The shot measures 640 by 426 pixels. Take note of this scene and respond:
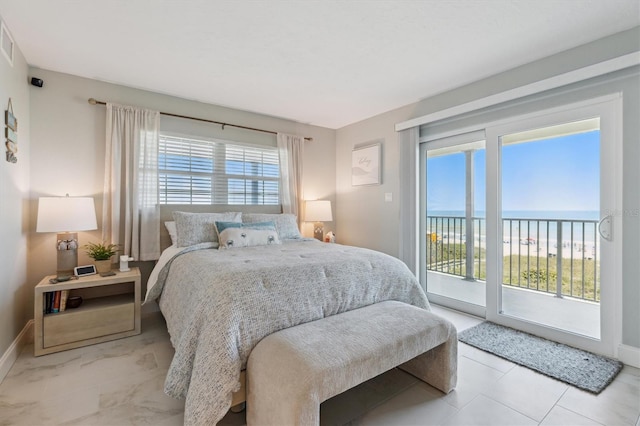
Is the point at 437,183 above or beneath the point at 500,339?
above

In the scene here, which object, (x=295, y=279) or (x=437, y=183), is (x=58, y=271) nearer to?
(x=295, y=279)

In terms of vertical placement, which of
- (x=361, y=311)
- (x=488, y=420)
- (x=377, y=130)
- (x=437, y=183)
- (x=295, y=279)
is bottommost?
(x=488, y=420)

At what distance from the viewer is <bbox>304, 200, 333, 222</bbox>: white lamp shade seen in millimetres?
4031

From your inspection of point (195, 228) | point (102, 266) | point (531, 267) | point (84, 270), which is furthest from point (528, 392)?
point (84, 270)

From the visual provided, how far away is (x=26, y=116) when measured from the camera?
2.52 metres

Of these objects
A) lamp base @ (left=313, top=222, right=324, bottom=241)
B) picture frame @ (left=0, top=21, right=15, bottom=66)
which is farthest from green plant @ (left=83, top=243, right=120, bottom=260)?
lamp base @ (left=313, top=222, right=324, bottom=241)

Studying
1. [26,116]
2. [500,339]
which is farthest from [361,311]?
[26,116]

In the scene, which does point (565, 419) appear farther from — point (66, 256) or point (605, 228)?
point (66, 256)

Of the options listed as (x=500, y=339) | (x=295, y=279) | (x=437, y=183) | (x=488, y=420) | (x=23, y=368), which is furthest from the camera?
(x=437, y=183)

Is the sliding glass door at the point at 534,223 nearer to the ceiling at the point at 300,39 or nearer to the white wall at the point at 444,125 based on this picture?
the white wall at the point at 444,125

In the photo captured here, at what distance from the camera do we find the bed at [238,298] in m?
1.41

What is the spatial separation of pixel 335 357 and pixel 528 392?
4.46 ft

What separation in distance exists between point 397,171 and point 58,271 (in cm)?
359

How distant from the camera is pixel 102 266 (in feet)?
8.60
